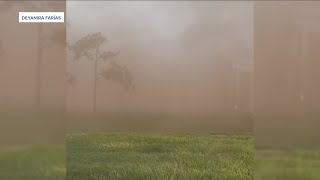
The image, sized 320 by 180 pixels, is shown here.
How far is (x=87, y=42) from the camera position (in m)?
3.84

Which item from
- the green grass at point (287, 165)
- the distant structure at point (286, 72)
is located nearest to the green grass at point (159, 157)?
the green grass at point (287, 165)

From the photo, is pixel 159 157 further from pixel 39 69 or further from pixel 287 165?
pixel 39 69

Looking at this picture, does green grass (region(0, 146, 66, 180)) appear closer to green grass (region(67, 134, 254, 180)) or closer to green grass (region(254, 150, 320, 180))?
green grass (region(67, 134, 254, 180))

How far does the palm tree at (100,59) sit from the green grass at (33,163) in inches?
22.2

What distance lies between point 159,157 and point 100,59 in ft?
3.19

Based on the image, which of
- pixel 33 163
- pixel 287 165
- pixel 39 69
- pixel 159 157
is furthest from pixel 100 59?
pixel 287 165

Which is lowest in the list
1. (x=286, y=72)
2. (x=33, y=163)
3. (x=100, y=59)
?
(x=33, y=163)

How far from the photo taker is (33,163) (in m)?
4.00

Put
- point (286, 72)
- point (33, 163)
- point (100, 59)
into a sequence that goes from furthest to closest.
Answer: point (33, 163), point (100, 59), point (286, 72)

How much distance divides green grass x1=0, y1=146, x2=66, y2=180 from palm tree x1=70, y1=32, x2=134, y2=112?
0.56 meters

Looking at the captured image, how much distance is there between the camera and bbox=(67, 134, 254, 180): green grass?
376 cm

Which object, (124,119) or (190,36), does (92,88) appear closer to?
(124,119)

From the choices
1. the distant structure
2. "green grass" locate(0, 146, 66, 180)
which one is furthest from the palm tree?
the distant structure

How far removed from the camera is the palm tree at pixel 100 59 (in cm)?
384
